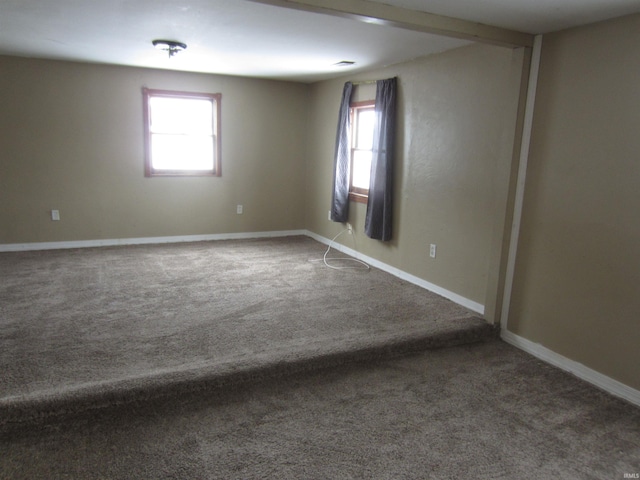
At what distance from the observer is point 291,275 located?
466 centimetres

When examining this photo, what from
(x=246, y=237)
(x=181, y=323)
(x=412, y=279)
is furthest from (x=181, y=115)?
(x=412, y=279)

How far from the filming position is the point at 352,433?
2.28 m

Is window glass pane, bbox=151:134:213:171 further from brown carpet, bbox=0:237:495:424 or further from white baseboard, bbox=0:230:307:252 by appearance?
brown carpet, bbox=0:237:495:424

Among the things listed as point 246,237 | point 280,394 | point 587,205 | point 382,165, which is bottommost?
point 280,394

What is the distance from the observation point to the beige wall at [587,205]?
102 inches

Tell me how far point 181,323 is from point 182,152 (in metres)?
3.21

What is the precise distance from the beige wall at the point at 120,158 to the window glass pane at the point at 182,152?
180mm

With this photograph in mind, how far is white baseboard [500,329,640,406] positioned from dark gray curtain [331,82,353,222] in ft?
8.45

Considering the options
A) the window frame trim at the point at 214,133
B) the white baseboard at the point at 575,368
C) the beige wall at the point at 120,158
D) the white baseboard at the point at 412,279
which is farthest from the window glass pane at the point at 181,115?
the white baseboard at the point at 575,368

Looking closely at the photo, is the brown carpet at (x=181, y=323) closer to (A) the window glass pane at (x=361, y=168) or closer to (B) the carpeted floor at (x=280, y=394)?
(B) the carpeted floor at (x=280, y=394)

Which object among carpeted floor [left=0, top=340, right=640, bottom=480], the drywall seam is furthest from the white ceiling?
carpeted floor [left=0, top=340, right=640, bottom=480]

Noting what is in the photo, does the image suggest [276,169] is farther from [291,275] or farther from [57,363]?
[57,363]

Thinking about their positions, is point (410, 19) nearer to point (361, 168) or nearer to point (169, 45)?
point (169, 45)

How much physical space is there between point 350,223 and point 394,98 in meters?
1.61
